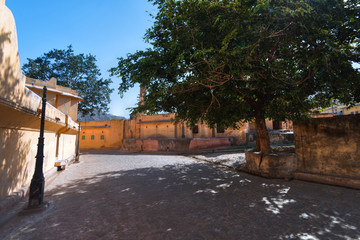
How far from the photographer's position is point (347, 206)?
3973 millimetres

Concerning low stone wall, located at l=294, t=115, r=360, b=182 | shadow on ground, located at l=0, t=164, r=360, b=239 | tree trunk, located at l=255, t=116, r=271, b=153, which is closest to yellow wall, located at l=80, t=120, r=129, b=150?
shadow on ground, located at l=0, t=164, r=360, b=239

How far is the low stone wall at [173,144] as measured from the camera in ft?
77.2

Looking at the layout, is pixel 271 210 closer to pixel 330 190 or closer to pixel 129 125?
pixel 330 190

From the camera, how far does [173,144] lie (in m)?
24.6

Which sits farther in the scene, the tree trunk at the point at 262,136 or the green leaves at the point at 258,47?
the tree trunk at the point at 262,136

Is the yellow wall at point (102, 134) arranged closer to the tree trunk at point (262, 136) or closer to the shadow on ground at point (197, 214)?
the shadow on ground at point (197, 214)

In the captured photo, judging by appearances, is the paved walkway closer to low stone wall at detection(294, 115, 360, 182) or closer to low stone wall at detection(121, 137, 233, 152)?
low stone wall at detection(294, 115, 360, 182)

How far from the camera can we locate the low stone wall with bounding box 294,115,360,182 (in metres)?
5.49

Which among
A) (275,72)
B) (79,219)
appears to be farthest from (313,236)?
(275,72)

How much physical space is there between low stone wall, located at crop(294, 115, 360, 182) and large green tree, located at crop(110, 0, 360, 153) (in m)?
0.71

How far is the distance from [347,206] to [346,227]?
51.3 inches

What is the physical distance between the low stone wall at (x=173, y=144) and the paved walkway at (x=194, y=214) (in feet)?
58.2

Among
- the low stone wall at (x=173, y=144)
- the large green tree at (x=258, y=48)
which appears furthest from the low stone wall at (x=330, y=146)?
the low stone wall at (x=173, y=144)

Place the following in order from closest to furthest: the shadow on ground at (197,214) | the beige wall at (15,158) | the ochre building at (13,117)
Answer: the shadow on ground at (197,214), the ochre building at (13,117), the beige wall at (15,158)
